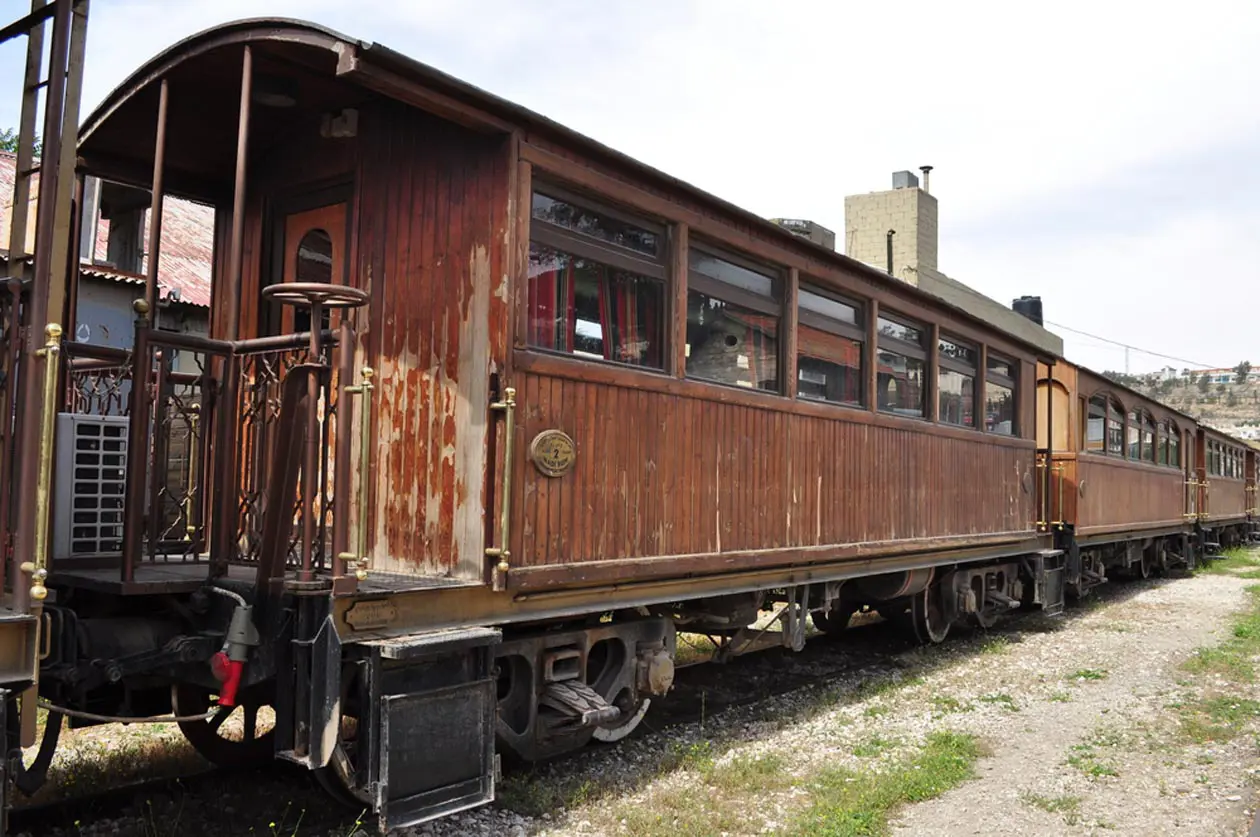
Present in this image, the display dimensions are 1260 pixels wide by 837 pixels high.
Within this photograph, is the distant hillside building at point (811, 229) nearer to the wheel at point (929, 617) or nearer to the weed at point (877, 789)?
the wheel at point (929, 617)

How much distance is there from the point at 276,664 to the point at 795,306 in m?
4.33

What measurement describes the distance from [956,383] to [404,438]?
20.6 ft

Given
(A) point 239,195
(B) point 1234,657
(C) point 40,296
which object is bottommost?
(B) point 1234,657

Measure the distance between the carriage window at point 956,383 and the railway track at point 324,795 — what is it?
7.25 ft

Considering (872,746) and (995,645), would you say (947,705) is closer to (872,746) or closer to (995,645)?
(872,746)

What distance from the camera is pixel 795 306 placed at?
718 cm

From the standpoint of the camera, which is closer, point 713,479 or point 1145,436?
point 713,479

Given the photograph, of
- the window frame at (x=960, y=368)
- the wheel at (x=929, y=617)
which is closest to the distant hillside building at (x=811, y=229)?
the window frame at (x=960, y=368)

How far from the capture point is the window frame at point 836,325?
7.29 m

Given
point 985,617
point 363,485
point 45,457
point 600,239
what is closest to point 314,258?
point 600,239

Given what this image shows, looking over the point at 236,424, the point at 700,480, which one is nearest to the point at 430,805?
the point at 236,424

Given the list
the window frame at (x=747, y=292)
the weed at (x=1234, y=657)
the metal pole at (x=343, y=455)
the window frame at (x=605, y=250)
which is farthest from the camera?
the weed at (x=1234, y=657)

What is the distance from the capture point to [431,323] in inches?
202

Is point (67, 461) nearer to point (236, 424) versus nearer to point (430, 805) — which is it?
point (236, 424)
